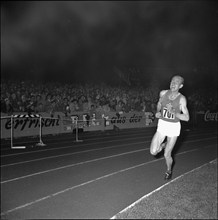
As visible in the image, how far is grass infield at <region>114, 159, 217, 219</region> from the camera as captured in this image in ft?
24.9

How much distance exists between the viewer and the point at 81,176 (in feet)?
37.4

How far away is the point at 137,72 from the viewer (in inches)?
321

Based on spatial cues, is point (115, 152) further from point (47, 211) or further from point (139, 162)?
point (47, 211)

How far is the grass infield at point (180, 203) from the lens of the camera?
758cm

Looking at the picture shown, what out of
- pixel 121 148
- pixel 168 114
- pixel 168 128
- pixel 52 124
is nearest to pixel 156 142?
pixel 168 128

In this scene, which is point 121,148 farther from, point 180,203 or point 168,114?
point 168,114

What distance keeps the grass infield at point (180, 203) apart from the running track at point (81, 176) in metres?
0.72

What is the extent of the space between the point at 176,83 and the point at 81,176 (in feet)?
33.7

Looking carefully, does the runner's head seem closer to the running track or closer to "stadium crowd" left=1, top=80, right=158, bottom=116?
"stadium crowd" left=1, top=80, right=158, bottom=116

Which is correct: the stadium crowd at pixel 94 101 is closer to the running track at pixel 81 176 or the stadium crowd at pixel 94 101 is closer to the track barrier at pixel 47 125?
the running track at pixel 81 176

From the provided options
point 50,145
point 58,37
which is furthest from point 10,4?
point 58,37

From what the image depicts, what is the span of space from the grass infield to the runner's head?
6.34m

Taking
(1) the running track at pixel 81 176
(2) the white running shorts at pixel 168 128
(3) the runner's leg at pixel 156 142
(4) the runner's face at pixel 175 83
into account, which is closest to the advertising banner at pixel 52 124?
(1) the running track at pixel 81 176

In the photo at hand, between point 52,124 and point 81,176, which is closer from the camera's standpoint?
point 81,176
